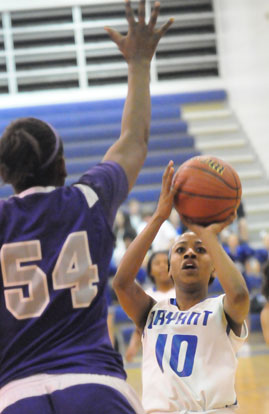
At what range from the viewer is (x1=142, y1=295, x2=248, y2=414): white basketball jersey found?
311 cm

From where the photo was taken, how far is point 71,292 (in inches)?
76.9

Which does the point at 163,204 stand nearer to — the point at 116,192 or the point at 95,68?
the point at 116,192

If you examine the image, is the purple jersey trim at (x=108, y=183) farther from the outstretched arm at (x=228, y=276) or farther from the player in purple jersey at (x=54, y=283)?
the outstretched arm at (x=228, y=276)

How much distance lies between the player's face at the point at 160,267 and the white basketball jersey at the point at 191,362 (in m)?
2.63

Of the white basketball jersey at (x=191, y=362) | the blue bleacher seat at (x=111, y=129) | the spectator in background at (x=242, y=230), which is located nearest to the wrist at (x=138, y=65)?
the white basketball jersey at (x=191, y=362)

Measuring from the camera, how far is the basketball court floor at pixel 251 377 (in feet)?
21.5

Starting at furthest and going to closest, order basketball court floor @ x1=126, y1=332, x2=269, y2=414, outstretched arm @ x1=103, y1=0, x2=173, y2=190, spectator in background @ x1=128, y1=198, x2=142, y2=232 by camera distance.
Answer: spectator in background @ x1=128, y1=198, x2=142, y2=232 < basketball court floor @ x1=126, y1=332, x2=269, y2=414 < outstretched arm @ x1=103, y1=0, x2=173, y2=190

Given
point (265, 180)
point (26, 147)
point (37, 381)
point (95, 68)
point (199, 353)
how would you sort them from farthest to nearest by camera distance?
point (95, 68) → point (265, 180) → point (199, 353) → point (26, 147) → point (37, 381)

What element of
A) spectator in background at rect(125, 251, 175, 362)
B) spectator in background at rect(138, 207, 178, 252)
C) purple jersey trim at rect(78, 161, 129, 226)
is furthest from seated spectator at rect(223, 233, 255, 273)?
purple jersey trim at rect(78, 161, 129, 226)

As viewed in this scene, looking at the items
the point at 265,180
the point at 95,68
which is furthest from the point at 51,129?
the point at 95,68

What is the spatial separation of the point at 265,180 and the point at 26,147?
13.3 meters

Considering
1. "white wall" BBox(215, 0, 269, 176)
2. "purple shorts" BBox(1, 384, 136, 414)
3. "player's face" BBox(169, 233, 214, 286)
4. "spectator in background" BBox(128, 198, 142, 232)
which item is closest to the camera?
"purple shorts" BBox(1, 384, 136, 414)

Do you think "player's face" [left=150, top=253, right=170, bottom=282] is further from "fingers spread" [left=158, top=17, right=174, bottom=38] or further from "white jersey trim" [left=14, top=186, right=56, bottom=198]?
"white jersey trim" [left=14, top=186, right=56, bottom=198]

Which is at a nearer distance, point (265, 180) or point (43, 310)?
point (43, 310)
